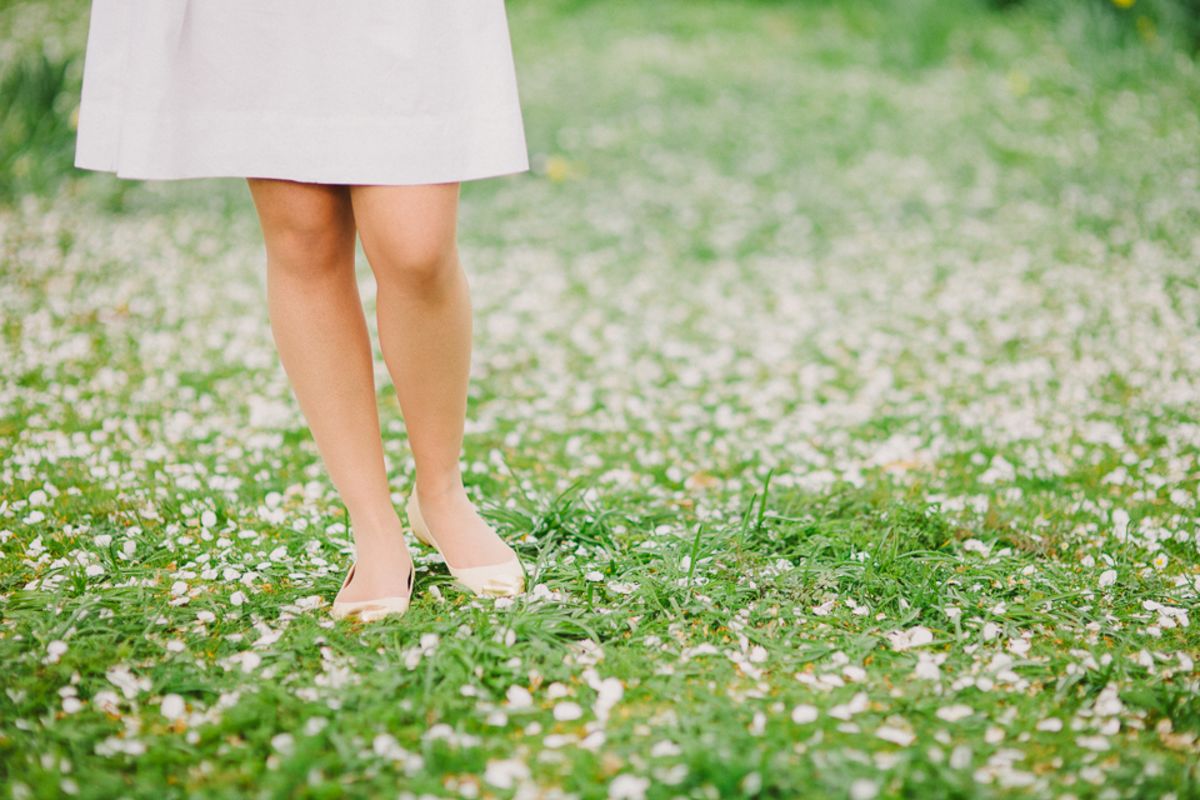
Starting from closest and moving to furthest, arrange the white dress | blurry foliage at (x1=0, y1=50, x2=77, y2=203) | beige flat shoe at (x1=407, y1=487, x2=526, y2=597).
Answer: the white dress
beige flat shoe at (x1=407, y1=487, x2=526, y2=597)
blurry foliage at (x1=0, y1=50, x2=77, y2=203)

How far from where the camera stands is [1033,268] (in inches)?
208

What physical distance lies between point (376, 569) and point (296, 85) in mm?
1071

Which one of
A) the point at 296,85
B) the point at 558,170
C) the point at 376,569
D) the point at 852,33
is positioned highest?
the point at 852,33

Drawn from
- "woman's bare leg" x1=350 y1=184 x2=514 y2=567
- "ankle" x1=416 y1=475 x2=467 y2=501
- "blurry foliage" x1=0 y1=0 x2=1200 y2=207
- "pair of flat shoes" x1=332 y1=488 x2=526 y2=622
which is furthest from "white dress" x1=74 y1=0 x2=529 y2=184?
"blurry foliage" x1=0 y1=0 x2=1200 y2=207

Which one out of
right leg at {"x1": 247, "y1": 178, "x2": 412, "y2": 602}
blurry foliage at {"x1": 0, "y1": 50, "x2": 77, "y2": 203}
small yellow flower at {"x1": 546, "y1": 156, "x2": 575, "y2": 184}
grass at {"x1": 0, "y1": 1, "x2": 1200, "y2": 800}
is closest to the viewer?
grass at {"x1": 0, "y1": 1, "x2": 1200, "y2": 800}

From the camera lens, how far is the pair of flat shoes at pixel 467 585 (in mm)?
2248

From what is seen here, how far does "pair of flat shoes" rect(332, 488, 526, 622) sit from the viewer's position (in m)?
2.25

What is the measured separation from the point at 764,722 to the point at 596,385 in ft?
7.75

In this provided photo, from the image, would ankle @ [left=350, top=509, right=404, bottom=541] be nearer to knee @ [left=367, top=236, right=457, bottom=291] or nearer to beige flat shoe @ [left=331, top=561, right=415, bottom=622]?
beige flat shoe @ [left=331, top=561, right=415, bottom=622]

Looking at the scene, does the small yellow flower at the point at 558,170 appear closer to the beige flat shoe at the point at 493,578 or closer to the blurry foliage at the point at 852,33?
the blurry foliage at the point at 852,33

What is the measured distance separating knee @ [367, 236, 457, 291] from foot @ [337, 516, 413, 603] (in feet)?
1.93

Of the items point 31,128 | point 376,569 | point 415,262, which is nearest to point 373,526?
point 376,569

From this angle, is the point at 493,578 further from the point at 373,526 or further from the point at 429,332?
the point at 429,332

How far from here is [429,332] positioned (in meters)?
2.17
